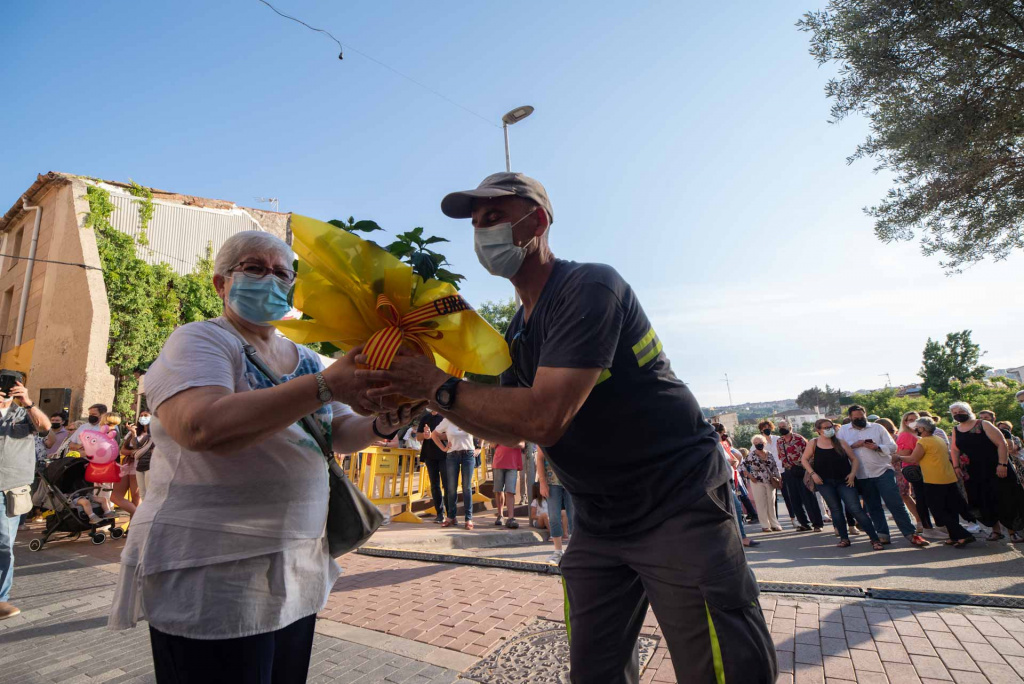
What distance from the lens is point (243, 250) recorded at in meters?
2.01

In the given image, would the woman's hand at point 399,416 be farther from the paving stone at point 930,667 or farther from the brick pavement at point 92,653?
the paving stone at point 930,667

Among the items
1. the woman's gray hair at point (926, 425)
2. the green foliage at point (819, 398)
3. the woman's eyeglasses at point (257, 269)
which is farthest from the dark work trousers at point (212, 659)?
the green foliage at point (819, 398)

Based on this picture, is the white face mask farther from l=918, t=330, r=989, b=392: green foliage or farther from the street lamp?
l=918, t=330, r=989, b=392: green foliage

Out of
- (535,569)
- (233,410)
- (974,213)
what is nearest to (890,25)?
(974,213)

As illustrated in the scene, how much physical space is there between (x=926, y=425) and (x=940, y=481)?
80 centimetres

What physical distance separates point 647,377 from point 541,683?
2.24 meters

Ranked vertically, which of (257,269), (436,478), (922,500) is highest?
(257,269)

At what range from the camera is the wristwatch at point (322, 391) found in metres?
1.62

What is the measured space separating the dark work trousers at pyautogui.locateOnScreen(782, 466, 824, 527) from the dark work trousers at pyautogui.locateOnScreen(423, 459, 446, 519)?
6.25m

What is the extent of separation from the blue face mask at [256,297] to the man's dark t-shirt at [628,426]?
953 millimetres

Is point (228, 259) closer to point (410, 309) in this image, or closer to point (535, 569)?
point (410, 309)

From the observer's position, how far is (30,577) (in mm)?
6410

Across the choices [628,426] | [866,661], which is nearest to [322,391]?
[628,426]

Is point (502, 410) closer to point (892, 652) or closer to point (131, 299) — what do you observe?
point (892, 652)
